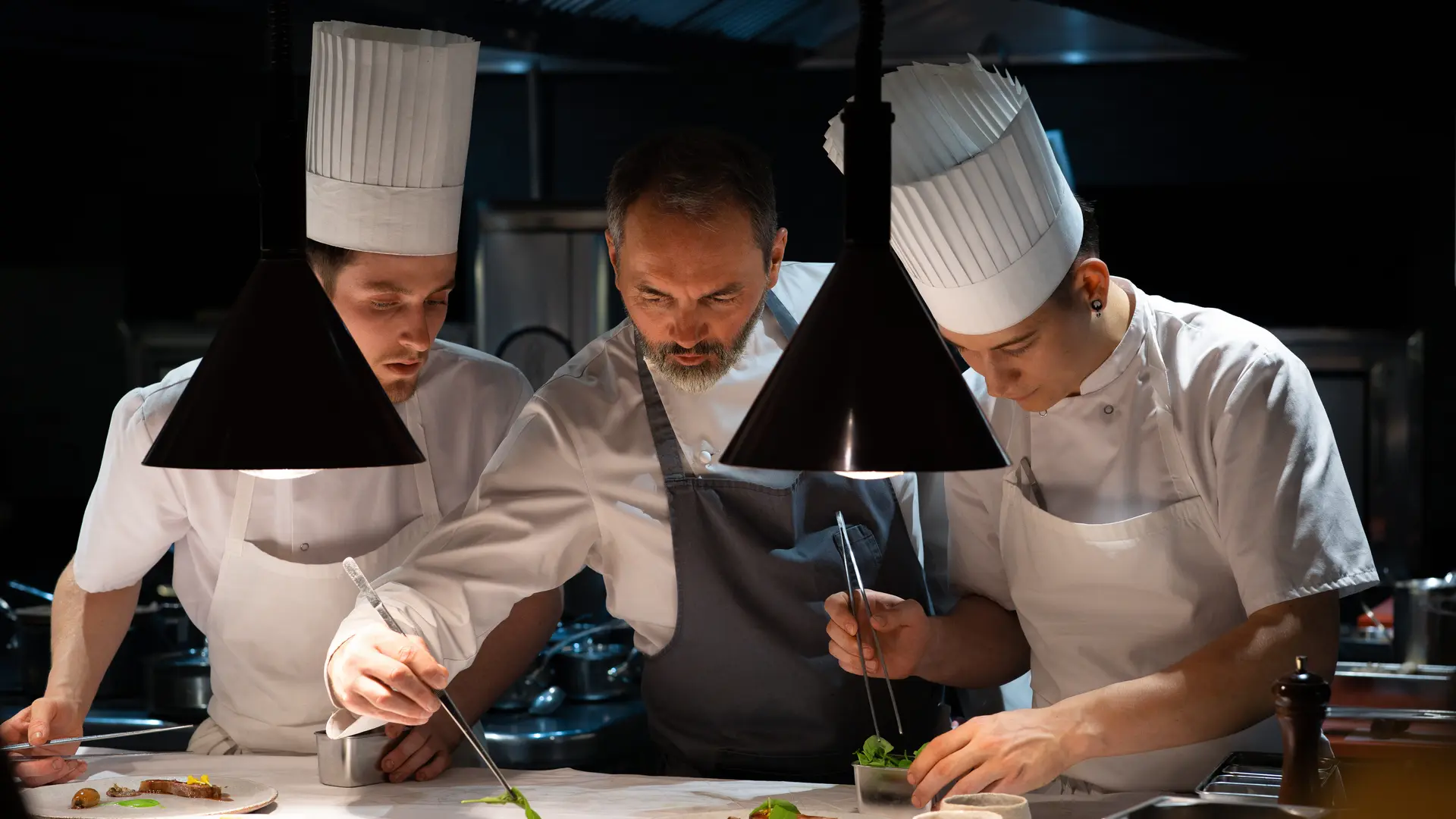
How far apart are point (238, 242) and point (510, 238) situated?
1247 mm

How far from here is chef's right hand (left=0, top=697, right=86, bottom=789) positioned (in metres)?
Answer: 2.15

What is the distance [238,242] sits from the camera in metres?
5.59

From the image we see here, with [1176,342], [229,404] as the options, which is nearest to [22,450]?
[229,404]

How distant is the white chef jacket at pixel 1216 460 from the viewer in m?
1.97

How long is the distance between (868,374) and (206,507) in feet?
4.88

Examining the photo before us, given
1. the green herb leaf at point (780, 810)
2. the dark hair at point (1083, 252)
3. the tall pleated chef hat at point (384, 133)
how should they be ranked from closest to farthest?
the green herb leaf at point (780, 810), the dark hair at point (1083, 252), the tall pleated chef hat at point (384, 133)

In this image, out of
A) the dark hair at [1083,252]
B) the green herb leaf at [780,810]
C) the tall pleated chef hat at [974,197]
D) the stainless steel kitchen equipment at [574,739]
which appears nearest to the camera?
the green herb leaf at [780,810]

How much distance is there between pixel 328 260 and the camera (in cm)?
243

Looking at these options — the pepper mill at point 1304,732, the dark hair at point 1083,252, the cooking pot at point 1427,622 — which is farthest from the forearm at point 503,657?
Answer: the cooking pot at point 1427,622

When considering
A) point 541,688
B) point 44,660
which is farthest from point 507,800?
point 44,660

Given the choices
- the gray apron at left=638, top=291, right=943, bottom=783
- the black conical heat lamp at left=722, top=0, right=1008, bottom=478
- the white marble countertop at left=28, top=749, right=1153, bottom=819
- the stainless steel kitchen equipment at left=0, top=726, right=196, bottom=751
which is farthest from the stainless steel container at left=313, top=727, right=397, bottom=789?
the black conical heat lamp at left=722, top=0, right=1008, bottom=478

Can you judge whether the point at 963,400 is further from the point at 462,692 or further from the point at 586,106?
the point at 586,106

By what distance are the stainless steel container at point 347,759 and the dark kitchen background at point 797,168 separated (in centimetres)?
237

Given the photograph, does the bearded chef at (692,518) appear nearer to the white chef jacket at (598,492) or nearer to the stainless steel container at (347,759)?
the white chef jacket at (598,492)
